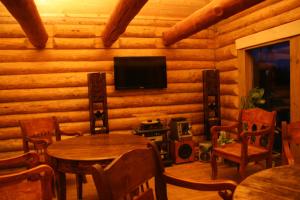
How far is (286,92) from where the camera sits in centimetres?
378

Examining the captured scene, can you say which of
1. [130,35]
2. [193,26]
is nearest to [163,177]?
[193,26]

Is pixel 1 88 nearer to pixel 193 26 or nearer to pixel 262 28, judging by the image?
pixel 193 26

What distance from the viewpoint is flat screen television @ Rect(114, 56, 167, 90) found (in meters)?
4.65

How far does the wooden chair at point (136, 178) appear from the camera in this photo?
1.08 meters

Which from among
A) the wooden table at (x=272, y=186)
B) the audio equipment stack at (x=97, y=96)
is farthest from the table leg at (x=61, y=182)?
the audio equipment stack at (x=97, y=96)

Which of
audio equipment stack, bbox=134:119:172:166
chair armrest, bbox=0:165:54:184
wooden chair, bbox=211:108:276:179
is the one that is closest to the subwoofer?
audio equipment stack, bbox=134:119:172:166

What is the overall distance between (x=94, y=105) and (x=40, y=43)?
1.32 m

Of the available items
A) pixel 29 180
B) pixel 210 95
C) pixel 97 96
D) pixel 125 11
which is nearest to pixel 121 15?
pixel 125 11

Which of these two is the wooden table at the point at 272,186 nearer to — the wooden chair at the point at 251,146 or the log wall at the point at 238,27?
the wooden chair at the point at 251,146

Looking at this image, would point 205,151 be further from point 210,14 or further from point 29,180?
point 29,180

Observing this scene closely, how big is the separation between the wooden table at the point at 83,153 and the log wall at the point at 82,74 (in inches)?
72.0

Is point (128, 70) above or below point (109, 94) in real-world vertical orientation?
above

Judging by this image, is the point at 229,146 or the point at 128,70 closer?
the point at 229,146

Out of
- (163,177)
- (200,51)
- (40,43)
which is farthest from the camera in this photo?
(200,51)
